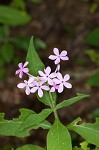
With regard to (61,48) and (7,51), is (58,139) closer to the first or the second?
(7,51)

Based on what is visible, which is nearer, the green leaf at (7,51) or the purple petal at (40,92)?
the purple petal at (40,92)

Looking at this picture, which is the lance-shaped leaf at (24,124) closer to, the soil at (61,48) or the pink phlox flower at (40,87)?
the pink phlox flower at (40,87)

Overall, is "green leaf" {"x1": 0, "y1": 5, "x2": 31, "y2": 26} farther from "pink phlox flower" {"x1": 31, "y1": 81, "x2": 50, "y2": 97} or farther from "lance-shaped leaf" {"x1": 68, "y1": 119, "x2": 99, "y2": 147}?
"lance-shaped leaf" {"x1": 68, "y1": 119, "x2": 99, "y2": 147}

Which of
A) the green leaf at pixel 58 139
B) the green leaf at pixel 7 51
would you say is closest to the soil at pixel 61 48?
the green leaf at pixel 7 51

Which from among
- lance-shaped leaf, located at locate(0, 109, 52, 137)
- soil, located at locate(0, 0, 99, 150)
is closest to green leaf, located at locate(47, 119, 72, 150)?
lance-shaped leaf, located at locate(0, 109, 52, 137)

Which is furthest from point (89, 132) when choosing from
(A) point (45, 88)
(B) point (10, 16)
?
(B) point (10, 16)

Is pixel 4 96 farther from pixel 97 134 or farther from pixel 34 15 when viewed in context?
pixel 97 134
